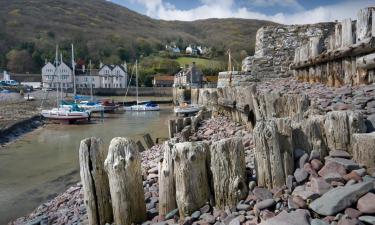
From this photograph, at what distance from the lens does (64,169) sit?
17969 mm

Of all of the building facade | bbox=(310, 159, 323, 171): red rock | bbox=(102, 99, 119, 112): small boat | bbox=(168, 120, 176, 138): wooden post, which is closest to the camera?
bbox=(310, 159, 323, 171): red rock

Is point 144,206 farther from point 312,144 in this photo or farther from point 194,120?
point 194,120

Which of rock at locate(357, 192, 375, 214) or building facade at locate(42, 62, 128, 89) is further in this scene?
building facade at locate(42, 62, 128, 89)

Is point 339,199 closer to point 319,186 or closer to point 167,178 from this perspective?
point 319,186

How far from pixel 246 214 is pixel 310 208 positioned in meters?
0.77

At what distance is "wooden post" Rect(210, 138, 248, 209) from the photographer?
4.50 m

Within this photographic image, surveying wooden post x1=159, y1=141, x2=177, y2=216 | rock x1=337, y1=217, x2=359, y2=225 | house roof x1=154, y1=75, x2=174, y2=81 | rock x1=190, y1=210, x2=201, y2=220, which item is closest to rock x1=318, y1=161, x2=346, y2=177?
rock x1=337, y1=217, x2=359, y2=225

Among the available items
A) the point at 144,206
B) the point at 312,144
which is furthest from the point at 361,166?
the point at 144,206

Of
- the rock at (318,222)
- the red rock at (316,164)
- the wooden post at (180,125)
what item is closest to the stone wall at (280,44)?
the wooden post at (180,125)

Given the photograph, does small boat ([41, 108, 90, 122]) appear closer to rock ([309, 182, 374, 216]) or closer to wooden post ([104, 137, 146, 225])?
wooden post ([104, 137, 146, 225])

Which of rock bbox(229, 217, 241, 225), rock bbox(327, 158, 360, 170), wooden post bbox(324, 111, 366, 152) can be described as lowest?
rock bbox(229, 217, 241, 225)

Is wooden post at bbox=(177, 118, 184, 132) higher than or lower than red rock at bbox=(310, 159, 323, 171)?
lower

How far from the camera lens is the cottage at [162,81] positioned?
102312 mm

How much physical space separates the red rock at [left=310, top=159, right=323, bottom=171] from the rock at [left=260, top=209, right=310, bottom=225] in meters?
0.78
